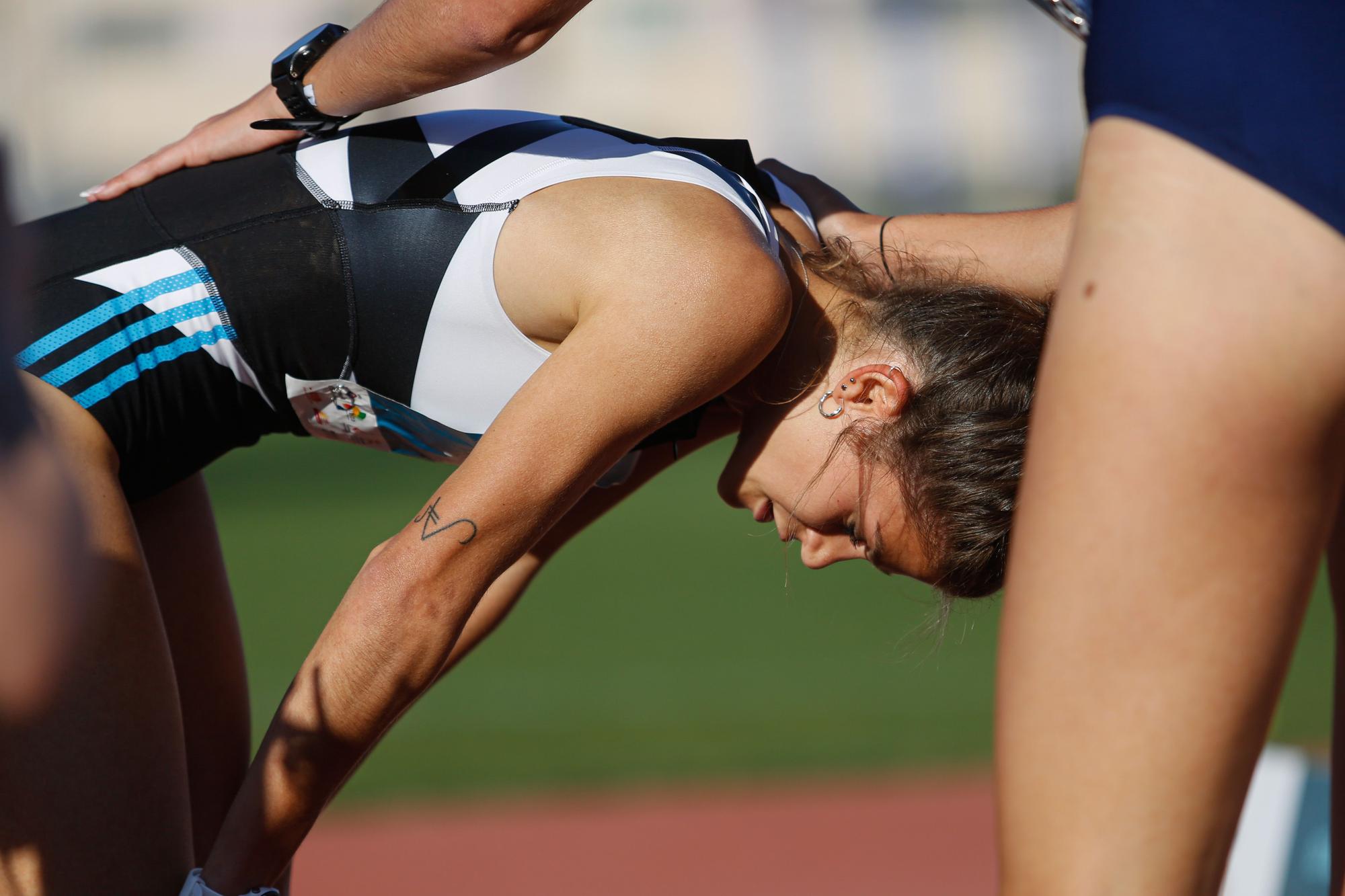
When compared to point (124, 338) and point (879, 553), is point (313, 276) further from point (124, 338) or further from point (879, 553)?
point (879, 553)

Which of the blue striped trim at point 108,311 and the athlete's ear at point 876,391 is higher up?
the blue striped trim at point 108,311

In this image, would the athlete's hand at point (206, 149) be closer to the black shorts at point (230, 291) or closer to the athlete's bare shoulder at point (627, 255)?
the black shorts at point (230, 291)

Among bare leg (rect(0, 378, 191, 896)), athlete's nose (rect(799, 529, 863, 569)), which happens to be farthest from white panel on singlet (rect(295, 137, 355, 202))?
athlete's nose (rect(799, 529, 863, 569))

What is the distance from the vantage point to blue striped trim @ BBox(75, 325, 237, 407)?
2.20m

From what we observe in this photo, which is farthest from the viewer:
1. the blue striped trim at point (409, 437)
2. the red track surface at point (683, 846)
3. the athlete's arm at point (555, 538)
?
the red track surface at point (683, 846)

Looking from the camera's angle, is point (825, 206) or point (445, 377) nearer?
point (445, 377)

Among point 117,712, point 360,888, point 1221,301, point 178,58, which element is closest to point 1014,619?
point 1221,301

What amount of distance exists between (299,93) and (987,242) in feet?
4.55

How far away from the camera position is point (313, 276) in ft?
7.36

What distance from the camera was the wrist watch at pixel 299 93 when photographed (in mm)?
2348

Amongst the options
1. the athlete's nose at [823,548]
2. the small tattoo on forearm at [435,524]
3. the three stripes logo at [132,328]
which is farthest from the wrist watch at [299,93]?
the athlete's nose at [823,548]

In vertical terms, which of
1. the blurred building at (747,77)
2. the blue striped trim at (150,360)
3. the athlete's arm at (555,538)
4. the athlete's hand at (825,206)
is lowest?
the blurred building at (747,77)

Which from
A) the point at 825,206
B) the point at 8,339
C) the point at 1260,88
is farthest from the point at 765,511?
the point at 8,339

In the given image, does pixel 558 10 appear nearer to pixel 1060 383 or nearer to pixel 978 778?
pixel 1060 383
